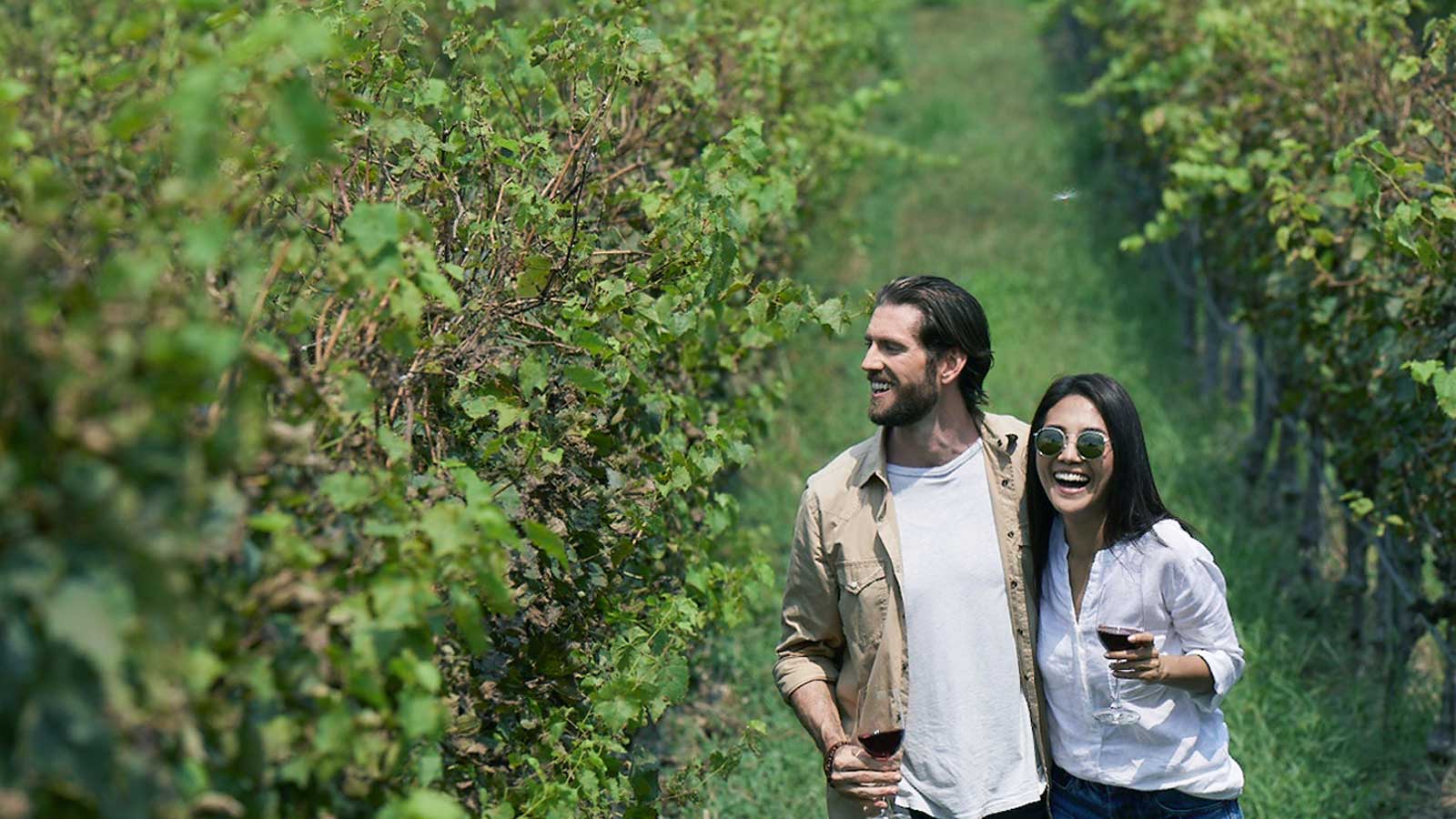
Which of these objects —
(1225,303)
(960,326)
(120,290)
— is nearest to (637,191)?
(960,326)

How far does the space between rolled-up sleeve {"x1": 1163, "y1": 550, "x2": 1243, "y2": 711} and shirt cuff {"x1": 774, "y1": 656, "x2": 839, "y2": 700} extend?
0.77 meters

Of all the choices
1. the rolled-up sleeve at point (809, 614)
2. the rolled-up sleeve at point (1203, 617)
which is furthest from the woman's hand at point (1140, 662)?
the rolled-up sleeve at point (809, 614)

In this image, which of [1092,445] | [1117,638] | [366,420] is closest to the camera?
[366,420]

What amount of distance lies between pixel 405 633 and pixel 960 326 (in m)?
1.88

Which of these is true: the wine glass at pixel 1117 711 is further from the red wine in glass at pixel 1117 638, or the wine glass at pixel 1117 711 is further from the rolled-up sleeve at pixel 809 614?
the rolled-up sleeve at pixel 809 614

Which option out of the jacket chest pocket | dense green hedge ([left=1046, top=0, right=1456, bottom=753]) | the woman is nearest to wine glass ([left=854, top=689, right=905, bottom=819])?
the jacket chest pocket

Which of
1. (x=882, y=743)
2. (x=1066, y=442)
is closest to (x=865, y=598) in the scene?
(x=882, y=743)

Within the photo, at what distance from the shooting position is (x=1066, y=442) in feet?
11.0

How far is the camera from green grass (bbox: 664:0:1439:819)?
5.59 meters

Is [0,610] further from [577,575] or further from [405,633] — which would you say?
[577,575]

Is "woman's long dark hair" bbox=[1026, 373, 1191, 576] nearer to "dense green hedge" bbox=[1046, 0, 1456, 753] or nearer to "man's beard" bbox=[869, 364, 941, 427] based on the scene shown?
"man's beard" bbox=[869, 364, 941, 427]

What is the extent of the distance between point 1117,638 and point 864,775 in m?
0.61

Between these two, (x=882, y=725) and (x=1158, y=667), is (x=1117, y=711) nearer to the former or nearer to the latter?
(x=1158, y=667)

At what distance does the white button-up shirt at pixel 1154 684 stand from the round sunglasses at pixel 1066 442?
0.22 metres
